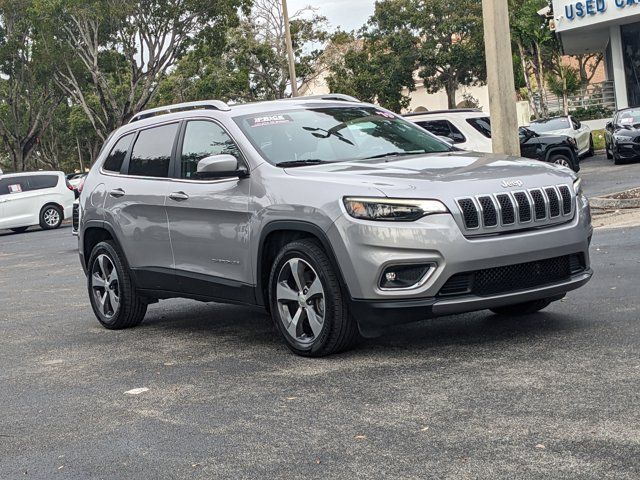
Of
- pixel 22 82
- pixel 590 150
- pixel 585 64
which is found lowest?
pixel 590 150

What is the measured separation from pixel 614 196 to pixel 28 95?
134 feet

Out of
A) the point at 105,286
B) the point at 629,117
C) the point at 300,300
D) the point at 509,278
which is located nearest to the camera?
the point at 509,278

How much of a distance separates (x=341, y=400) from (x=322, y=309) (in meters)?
1.12

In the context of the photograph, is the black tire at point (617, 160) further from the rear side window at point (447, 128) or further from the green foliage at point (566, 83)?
the green foliage at point (566, 83)

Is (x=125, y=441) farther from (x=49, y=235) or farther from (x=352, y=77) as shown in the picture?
(x=352, y=77)

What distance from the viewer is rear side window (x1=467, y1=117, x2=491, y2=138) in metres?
20.6

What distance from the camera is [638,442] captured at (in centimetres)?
454

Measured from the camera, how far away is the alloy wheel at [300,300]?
6.86m

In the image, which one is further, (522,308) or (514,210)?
(522,308)

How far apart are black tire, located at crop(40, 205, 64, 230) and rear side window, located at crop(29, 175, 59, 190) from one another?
0.68 m

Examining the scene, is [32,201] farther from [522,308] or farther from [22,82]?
[522,308]

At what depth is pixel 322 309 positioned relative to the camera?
684 centimetres

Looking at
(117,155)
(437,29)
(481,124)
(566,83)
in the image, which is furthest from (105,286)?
(437,29)

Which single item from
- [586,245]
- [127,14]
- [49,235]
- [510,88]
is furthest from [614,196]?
[127,14]
